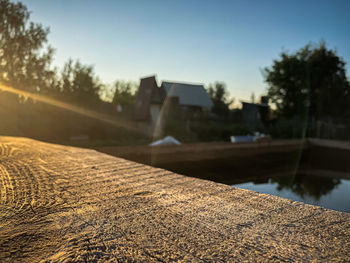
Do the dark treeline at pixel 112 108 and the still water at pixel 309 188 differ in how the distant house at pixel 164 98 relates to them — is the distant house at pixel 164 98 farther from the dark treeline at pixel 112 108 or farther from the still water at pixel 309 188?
the still water at pixel 309 188

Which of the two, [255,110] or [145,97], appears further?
[255,110]

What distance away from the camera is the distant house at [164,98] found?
40.0 ft

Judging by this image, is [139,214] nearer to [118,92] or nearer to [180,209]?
[180,209]

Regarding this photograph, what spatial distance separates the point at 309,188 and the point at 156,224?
7.68ft

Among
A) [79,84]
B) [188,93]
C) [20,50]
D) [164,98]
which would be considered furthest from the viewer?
[188,93]

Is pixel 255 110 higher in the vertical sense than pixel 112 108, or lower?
higher

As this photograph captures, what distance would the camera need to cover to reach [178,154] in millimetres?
3234

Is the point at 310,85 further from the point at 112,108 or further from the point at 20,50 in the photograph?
the point at 20,50

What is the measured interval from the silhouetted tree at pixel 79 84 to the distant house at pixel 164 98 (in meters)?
2.67

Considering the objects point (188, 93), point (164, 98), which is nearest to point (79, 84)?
point (164, 98)

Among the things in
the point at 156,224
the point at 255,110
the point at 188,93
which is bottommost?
the point at 156,224

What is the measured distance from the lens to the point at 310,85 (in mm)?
11555

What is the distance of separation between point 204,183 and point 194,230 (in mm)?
522

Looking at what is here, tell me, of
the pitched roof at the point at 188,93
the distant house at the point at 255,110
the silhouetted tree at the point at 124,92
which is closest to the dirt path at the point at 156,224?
the pitched roof at the point at 188,93
